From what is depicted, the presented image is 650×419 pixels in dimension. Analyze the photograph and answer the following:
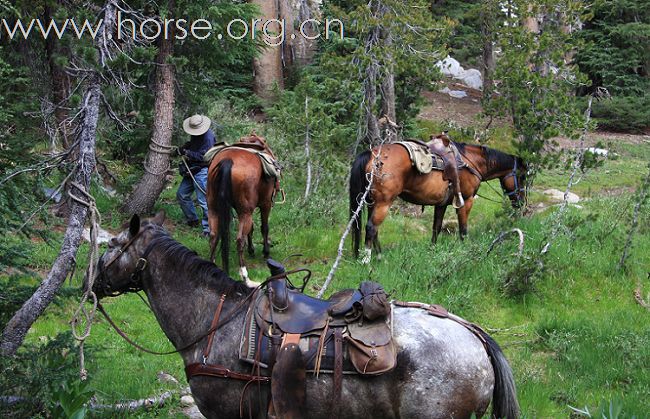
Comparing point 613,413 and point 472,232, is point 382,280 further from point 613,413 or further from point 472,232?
point 613,413

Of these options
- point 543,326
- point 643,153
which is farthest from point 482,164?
point 643,153

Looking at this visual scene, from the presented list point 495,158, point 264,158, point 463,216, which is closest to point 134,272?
point 264,158

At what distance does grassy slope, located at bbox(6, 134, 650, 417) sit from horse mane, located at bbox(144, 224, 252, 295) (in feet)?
4.17

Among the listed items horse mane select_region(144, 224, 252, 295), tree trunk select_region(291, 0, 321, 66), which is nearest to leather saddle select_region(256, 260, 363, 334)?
horse mane select_region(144, 224, 252, 295)

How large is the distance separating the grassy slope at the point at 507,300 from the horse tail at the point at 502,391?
32.5 inches

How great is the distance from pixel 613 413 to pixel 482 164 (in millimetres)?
7858

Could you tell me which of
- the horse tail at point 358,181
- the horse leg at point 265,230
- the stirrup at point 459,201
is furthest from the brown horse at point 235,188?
the stirrup at point 459,201

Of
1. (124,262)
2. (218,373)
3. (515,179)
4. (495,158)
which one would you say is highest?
(124,262)

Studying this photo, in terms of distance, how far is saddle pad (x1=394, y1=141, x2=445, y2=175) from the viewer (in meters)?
9.69

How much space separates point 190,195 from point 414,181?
176 inches

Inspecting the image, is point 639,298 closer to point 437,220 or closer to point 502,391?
point 437,220

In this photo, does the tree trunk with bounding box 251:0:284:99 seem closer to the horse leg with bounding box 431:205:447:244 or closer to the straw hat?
the straw hat

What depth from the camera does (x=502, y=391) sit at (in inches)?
164

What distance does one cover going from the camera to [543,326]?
7500 mm
